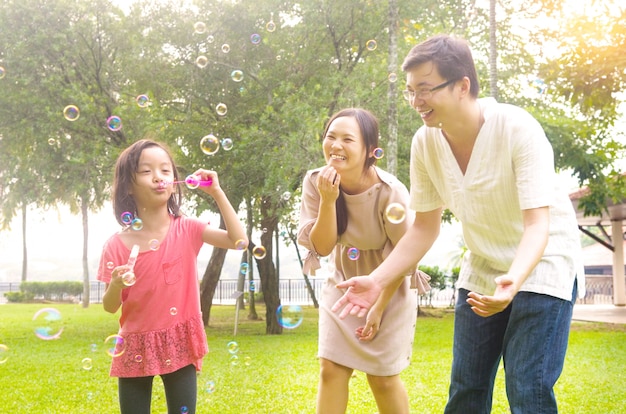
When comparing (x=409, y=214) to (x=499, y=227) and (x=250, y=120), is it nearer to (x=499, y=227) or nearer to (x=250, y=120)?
(x=499, y=227)

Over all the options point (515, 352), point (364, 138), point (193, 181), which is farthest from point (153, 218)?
point (515, 352)

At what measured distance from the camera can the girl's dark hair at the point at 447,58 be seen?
262cm

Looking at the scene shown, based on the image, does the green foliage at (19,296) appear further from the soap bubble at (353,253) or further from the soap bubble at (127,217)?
the soap bubble at (353,253)

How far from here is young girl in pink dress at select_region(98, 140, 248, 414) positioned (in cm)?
313

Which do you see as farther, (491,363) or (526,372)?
(491,363)

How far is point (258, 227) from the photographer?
16328 mm

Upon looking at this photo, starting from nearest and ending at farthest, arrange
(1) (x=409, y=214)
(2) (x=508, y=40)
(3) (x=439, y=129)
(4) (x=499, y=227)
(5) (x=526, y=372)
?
(5) (x=526, y=372) → (4) (x=499, y=227) → (3) (x=439, y=129) → (1) (x=409, y=214) → (2) (x=508, y=40)

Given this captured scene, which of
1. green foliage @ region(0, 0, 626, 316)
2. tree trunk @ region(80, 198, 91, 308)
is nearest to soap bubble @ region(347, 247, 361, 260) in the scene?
green foliage @ region(0, 0, 626, 316)

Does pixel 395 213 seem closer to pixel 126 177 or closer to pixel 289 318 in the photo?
pixel 126 177

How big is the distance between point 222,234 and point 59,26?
12651 mm

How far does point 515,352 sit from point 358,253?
1032 millimetres

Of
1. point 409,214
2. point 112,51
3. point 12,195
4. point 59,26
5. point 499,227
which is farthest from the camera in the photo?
point 12,195

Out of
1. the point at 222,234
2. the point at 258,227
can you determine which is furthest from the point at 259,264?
the point at 222,234

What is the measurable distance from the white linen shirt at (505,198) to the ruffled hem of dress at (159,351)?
1189 millimetres
